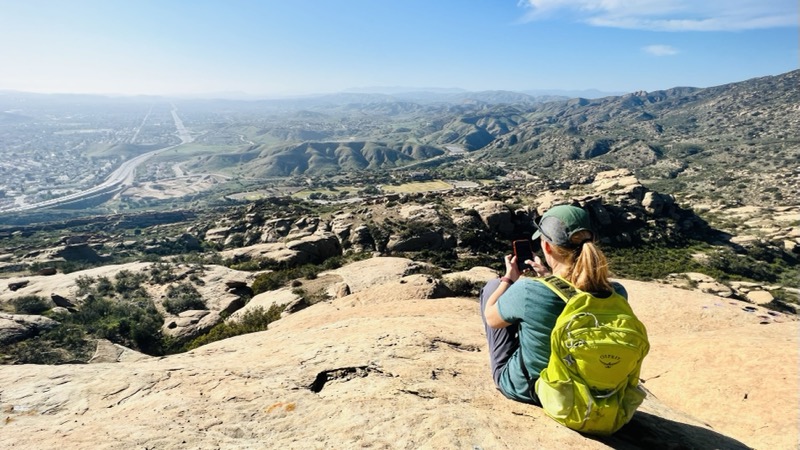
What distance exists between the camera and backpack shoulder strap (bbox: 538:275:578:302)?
4418 mm

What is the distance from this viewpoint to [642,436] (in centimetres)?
570

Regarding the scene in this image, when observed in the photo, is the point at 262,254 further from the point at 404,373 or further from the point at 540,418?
the point at 540,418

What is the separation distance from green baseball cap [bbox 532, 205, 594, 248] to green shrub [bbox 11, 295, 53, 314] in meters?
35.9

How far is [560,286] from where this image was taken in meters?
4.55

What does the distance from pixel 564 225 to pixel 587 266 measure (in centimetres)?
60

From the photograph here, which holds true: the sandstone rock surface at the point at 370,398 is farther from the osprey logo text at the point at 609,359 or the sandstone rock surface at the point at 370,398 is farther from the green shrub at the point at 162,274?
the green shrub at the point at 162,274

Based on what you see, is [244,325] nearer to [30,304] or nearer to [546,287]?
[30,304]

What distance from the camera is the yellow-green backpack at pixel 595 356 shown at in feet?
13.9

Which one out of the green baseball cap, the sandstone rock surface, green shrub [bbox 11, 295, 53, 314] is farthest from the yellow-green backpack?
green shrub [bbox 11, 295, 53, 314]

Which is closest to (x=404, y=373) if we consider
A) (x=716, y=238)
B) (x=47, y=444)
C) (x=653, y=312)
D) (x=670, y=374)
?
(x=47, y=444)

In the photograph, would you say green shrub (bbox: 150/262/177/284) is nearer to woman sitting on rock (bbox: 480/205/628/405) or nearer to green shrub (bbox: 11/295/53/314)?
green shrub (bbox: 11/295/53/314)

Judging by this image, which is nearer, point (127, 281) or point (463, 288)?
point (463, 288)

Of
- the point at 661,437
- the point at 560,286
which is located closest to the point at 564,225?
the point at 560,286

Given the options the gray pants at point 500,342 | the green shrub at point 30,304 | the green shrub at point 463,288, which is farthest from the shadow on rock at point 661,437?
the green shrub at point 30,304
